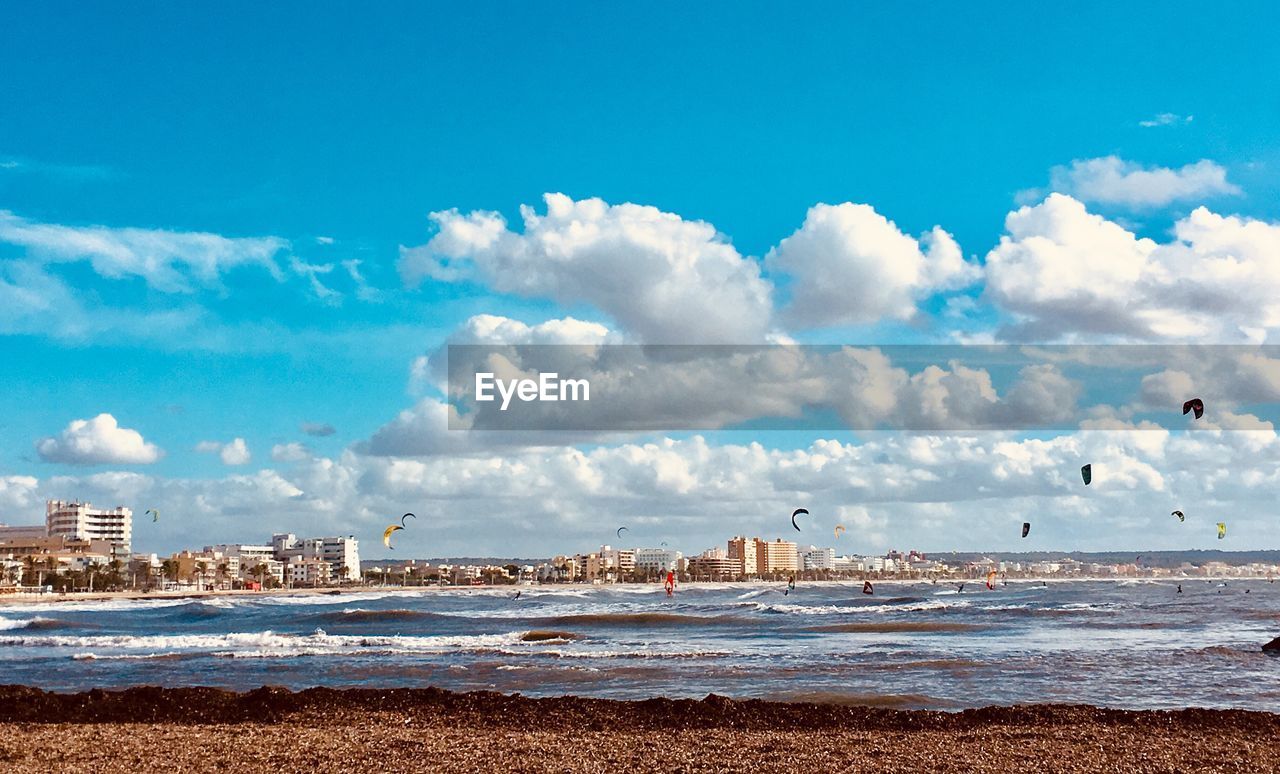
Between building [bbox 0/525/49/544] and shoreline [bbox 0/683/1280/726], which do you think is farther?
building [bbox 0/525/49/544]

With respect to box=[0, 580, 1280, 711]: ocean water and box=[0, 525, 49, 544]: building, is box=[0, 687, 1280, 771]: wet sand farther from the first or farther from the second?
box=[0, 525, 49, 544]: building

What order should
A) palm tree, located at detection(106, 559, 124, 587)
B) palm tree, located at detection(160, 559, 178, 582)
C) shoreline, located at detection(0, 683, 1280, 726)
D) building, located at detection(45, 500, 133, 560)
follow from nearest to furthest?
shoreline, located at detection(0, 683, 1280, 726) < palm tree, located at detection(106, 559, 124, 587) < palm tree, located at detection(160, 559, 178, 582) < building, located at detection(45, 500, 133, 560)

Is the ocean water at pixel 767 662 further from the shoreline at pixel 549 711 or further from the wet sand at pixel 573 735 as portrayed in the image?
the wet sand at pixel 573 735

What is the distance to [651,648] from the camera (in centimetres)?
2884

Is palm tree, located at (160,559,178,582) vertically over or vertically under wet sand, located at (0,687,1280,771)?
under

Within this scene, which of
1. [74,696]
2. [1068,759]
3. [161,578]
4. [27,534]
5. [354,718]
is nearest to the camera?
[1068,759]

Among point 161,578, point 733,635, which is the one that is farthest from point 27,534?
point 733,635

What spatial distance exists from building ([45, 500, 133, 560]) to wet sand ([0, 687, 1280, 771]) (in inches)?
Answer: 7271

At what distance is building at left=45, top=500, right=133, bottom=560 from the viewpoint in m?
185

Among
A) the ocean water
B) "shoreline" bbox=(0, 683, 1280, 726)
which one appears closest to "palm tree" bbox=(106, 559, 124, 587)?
the ocean water

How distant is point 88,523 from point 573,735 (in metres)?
199

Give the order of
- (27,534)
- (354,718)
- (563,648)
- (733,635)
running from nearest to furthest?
(354,718) < (563,648) < (733,635) < (27,534)

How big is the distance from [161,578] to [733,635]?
12978 cm

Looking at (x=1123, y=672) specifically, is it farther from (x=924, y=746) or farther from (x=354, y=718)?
(x=354, y=718)
